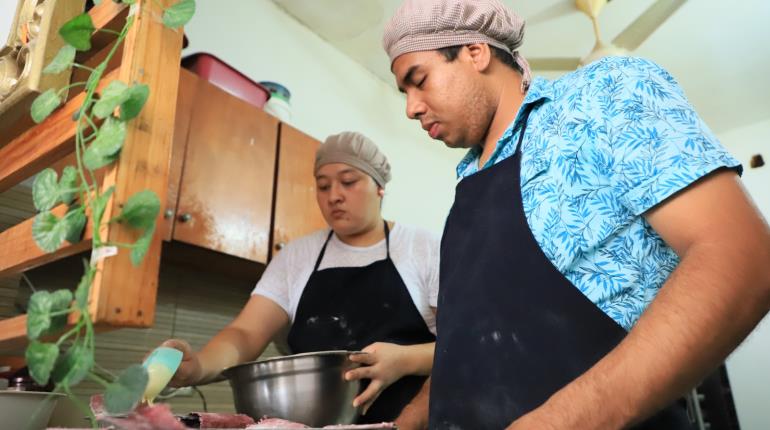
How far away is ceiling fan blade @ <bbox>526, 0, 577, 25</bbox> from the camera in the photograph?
3.10 m

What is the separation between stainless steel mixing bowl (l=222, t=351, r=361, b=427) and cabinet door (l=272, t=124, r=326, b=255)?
1.14 metres

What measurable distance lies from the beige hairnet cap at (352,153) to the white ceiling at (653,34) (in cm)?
143

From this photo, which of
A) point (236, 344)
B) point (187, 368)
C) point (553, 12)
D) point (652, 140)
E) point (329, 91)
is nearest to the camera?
point (652, 140)

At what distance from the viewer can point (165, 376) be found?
772mm

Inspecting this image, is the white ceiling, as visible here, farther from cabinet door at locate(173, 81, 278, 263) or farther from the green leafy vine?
the green leafy vine

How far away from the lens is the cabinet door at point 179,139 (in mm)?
1806

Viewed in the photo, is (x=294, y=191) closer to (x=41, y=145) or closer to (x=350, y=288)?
(x=350, y=288)

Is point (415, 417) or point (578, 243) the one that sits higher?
point (578, 243)

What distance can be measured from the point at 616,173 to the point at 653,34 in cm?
308

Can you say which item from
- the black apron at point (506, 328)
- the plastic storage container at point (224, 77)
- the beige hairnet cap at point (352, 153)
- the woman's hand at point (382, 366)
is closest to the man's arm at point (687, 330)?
the black apron at point (506, 328)

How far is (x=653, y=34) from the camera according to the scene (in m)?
3.38

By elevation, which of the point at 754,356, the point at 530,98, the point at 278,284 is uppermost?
the point at 530,98

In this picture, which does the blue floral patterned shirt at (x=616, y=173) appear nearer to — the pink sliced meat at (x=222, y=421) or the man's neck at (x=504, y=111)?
the man's neck at (x=504, y=111)

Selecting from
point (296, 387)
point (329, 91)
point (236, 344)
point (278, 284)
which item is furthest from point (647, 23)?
point (296, 387)
